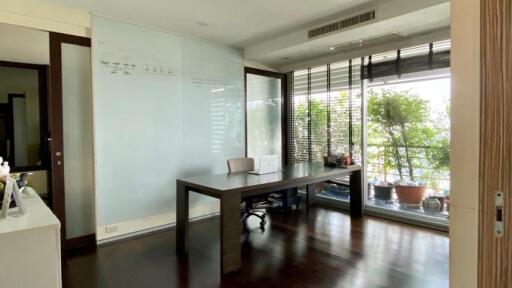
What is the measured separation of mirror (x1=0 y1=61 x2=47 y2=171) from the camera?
13.8ft

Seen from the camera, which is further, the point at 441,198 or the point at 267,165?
the point at 441,198

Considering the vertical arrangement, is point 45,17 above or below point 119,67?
above

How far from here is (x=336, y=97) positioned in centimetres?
526

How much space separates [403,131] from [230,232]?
10.1ft

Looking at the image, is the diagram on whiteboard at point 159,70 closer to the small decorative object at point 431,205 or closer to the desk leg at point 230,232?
the desk leg at point 230,232

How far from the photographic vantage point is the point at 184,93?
4465 mm

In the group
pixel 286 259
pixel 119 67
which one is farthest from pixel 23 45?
pixel 286 259

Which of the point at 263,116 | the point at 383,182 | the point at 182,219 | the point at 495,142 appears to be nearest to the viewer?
the point at 495,142

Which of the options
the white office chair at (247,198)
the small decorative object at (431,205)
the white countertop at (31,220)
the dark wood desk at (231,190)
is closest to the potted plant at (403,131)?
the small decorative object at (431,205)

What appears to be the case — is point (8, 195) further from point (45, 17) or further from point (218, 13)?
point (218, 13)

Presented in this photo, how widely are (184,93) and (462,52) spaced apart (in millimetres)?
3956

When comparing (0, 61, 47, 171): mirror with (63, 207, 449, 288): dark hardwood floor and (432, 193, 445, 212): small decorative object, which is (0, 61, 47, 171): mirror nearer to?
(63, 207, 449, 288): dark hardwood floor

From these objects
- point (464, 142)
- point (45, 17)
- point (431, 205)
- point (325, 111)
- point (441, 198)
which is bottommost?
point (431, 205)

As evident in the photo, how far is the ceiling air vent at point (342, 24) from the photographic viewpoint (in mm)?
3549
